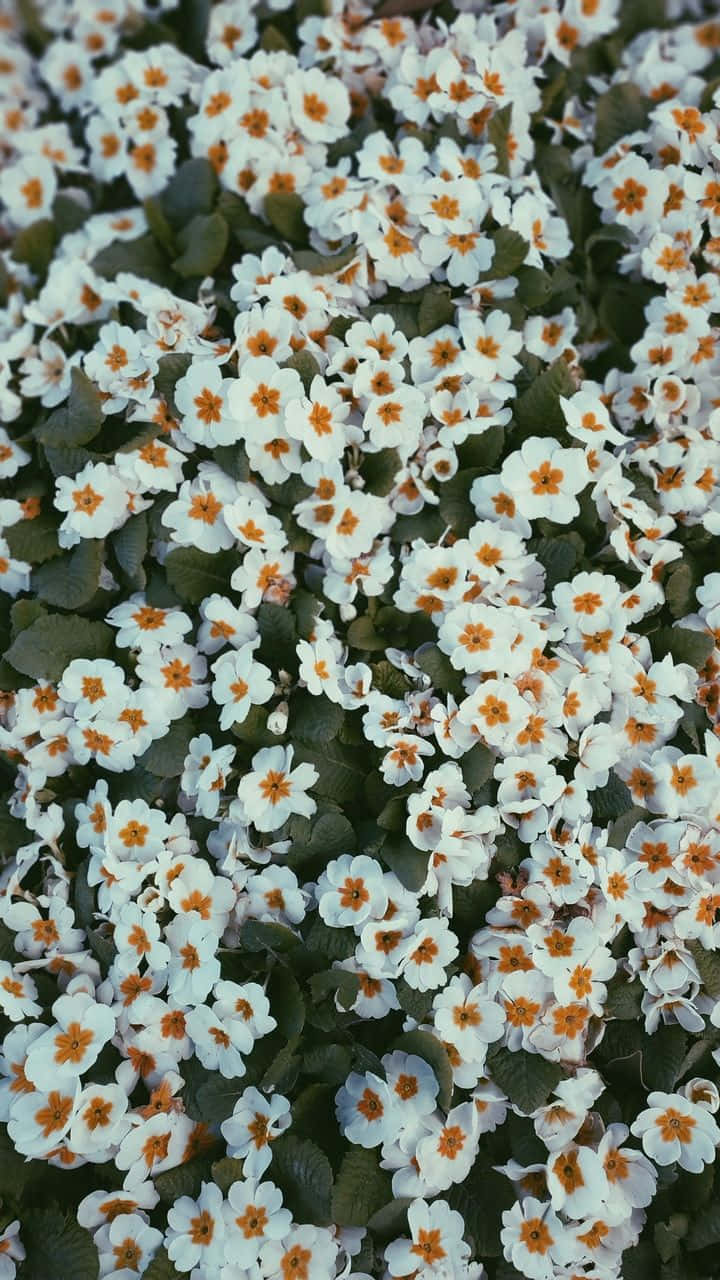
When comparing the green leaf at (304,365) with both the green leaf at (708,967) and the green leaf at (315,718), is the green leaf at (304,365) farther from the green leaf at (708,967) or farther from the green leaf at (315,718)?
the green leaf at (708,967)

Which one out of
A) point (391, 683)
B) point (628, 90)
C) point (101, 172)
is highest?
point (628, 90)

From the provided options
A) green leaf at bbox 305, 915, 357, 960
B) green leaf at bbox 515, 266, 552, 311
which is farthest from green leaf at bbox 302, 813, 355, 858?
green leaf at bbox 515, 266, 552, 311

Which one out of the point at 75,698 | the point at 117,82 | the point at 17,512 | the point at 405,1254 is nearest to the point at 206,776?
the point at 75,698

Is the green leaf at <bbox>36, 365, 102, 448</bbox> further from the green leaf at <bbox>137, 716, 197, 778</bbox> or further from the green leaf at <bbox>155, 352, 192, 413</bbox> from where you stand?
the green leaf at <bbox>137, 716, 197, 778</bbox>

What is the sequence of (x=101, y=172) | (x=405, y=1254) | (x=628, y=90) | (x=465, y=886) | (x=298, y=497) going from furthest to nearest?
(x=101, y=172) < (x=628, y=90) < (x=298, y=497) < (x=465, y=886) < (x=405, y=1254)

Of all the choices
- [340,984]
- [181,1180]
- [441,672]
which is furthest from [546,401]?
[181,1180]

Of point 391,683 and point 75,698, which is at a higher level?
point 391,683

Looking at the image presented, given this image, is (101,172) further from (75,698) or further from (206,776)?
(206,776)

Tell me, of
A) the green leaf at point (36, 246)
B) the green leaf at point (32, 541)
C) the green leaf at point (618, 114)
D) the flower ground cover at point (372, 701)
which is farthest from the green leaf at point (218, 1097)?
the green leaf at point (618, 114)
